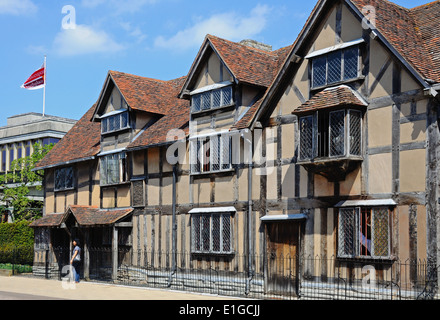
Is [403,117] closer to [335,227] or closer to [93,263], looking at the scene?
[335,227]

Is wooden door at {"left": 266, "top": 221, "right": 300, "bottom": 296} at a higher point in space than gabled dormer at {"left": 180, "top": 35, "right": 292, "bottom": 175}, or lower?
lower

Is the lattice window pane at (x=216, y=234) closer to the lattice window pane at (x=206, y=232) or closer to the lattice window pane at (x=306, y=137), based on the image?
the lattice window pane at (x=206, y=232)

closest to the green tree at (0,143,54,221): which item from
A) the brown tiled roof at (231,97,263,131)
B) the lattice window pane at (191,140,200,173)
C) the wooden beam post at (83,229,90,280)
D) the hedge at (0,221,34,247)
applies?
the hedge at (0,221,34,247)

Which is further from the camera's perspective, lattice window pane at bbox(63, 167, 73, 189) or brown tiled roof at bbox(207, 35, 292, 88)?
lattice window pane at bbox(63, 167, 73, 189)

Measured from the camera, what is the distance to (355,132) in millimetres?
18516

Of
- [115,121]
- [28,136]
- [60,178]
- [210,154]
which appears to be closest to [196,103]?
[210,154]

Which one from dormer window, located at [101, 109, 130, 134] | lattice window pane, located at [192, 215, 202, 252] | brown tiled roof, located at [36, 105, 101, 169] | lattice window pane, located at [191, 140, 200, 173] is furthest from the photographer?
brown tiled roof, located at [36, 105, 101, 169]

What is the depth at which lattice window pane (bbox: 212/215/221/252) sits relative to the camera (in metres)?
23.2

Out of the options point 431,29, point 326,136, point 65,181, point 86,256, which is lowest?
point 86,256

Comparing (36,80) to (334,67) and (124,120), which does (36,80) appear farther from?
(334,67)

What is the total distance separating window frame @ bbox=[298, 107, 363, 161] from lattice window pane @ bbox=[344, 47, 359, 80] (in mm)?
1243

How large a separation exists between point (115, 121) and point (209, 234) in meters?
8.07

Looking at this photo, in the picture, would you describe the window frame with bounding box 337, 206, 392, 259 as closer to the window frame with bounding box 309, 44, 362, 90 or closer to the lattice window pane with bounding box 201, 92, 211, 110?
the window frame with bounding box 309, 44, 362, 90

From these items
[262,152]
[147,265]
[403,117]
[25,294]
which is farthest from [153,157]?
[403,117]
